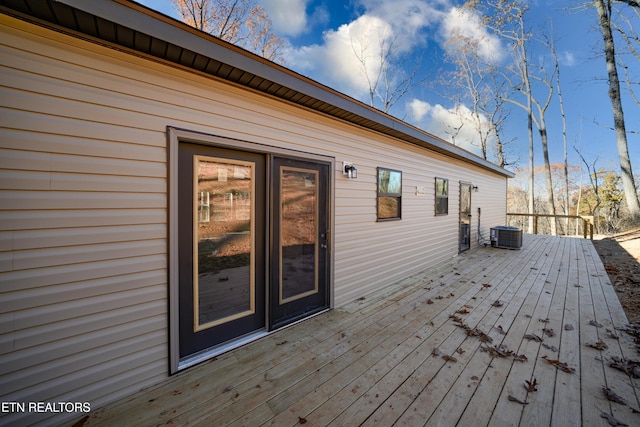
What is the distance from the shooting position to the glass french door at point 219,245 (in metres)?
2.23

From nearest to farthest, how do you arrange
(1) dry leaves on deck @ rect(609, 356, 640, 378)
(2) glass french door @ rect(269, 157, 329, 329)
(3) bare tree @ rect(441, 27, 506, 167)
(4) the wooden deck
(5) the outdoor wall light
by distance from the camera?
(4) the wooden deck
(1) dry leaves on deck @ rect(609, 356, 640, 378)
(2) glass french door @ rect(269, 157, 329, 329)
(5) the outdoor wall light
(3) bare tree @ rect(441, 27, 506, 167)

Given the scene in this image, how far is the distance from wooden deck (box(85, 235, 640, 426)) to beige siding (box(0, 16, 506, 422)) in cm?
46

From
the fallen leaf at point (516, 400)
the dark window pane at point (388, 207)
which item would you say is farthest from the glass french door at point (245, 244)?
the fallen leaf at point (516, 400)

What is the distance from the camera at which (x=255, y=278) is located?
269 cm

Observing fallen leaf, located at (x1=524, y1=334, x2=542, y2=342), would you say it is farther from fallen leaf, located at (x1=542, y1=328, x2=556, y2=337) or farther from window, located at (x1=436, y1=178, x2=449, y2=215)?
window, located at (x1=436, y1=178, x2=449, y2=215)

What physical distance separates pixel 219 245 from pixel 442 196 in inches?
221

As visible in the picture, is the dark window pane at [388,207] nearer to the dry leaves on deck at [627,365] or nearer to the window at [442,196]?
the window at [442,196]

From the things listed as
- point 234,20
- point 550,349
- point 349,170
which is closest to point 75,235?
point 349,170

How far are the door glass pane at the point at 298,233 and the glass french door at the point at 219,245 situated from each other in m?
0.28

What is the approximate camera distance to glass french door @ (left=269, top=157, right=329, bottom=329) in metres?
2.86

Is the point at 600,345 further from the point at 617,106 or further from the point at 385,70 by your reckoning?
the point at 617,106

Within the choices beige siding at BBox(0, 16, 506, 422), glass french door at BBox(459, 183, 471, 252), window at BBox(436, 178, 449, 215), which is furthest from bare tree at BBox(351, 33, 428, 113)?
beige siding at BBox(0, 16, 506, 422)

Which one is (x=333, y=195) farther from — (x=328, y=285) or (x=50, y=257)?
(x=50, y=257)

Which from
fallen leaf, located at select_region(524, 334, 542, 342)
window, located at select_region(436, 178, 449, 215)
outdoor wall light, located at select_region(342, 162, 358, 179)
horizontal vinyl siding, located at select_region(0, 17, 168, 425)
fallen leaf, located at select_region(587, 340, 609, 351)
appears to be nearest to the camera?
horizontal vinyl siding, located at select_region(0, 17, 168, 425)
